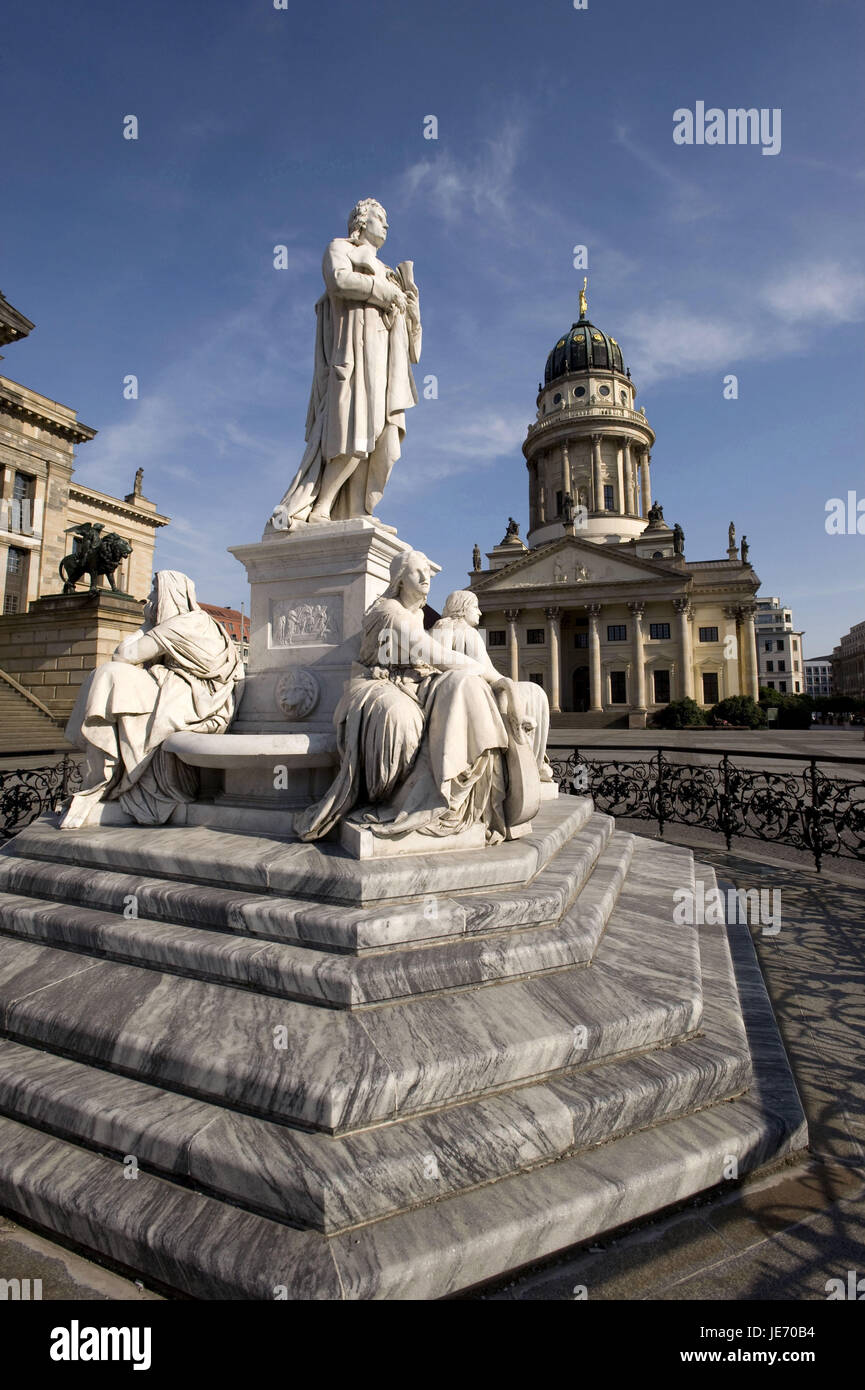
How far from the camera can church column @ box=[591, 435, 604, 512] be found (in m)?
65.2

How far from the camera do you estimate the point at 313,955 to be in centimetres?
263

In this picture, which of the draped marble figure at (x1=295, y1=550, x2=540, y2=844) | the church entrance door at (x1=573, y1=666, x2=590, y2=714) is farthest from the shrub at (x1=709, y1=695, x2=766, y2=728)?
the draped marble figure at (x1=295, y1=550, x2=540, y2=844)

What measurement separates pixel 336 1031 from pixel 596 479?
69183 mm

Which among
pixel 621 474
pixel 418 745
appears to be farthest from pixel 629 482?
pixel 418 745

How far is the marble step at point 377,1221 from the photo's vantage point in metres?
1.77

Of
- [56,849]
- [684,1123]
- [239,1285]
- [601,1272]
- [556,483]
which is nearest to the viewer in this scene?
[239,1285]

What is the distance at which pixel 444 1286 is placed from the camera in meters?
1.80

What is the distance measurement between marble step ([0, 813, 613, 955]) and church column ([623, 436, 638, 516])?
226 ft

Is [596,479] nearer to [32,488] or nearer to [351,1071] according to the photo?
[32,488]

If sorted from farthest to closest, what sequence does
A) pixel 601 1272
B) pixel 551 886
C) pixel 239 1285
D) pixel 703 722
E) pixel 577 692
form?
pixel 577 692
pixel 703 722
pixel 551 886
pixel 601 1272
pixel 239 1285

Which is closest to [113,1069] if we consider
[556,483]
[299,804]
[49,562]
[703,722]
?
[299,804]

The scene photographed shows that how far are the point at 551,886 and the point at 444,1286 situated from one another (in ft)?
5.58
